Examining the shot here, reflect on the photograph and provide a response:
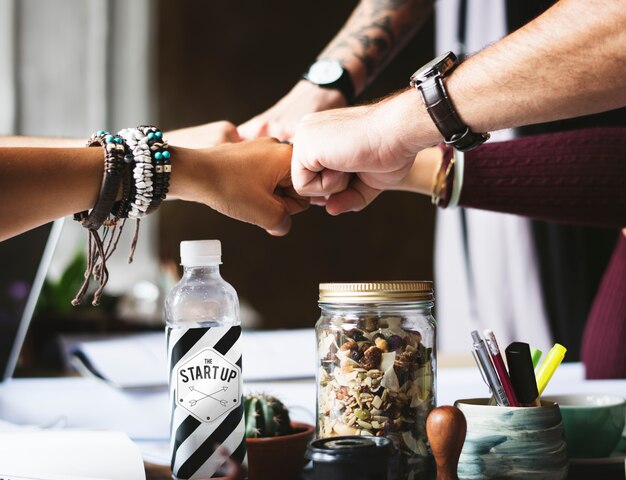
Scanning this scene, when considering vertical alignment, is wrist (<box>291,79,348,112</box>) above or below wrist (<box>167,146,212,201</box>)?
above

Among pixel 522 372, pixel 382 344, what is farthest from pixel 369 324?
pixel 522 372

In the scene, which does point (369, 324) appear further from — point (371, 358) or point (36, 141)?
point (36, 141)

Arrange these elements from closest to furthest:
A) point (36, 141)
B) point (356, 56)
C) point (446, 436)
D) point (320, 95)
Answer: point (446, 436)
point (36, 141)
point (320, 95)
point (356, 56)

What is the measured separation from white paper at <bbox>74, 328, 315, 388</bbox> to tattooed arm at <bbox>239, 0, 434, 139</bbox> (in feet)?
1.19

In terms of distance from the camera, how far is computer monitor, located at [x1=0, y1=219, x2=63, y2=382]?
42.6 inches

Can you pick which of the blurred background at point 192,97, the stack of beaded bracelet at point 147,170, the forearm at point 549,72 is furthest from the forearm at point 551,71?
the blurred background at point 192,97

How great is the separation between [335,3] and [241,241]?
3.47 ft

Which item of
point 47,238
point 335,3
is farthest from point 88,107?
point 47,238

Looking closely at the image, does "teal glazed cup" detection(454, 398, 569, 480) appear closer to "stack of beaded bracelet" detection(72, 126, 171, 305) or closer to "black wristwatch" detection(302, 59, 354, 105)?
"stack of beaded bracelet" detection(72, 126, 171, 305)

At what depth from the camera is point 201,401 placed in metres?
0.59

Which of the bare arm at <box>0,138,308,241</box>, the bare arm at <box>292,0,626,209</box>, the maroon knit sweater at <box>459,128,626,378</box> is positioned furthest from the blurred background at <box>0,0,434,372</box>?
the bare arm at <box>292,0,626,209</box>

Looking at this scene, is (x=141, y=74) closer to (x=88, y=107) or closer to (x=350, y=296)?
(x=88, y=107)

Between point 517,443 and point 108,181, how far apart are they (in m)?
0.44

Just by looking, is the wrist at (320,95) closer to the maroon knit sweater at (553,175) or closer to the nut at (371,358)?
the maroon knit sweater at (553,175)
